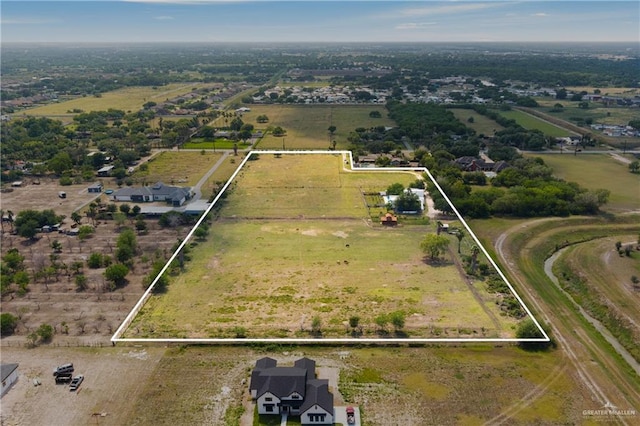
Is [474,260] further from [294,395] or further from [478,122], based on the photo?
[478,122]

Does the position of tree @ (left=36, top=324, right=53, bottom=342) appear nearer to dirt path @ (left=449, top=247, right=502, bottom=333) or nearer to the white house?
the white house

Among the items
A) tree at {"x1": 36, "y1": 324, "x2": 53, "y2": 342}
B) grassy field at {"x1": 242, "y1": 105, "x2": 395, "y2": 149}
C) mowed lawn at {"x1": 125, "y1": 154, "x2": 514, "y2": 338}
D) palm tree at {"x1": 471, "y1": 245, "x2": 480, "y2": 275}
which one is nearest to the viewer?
tree at {"x1": 36, "y1": 324, "x2": 53, "y2": 342}

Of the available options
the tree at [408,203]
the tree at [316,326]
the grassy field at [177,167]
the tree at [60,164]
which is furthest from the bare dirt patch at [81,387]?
the tree at [60,164]

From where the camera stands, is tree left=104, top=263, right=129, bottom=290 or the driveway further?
tree left=104, top=263, right=129, bottom=290

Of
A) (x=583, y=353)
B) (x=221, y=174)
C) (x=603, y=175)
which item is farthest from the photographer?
(x=603, y=175)

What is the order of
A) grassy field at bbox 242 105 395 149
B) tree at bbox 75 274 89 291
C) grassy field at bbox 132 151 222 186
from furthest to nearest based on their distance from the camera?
grassy field at bbox 242 105 395 149 → grassy field at bbox 132 151 222 186 → tree at bbox 75 274 89 291

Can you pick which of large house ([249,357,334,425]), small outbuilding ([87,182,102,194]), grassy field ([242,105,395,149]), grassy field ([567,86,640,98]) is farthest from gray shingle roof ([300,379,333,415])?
grassy field ([567,86,640,98])

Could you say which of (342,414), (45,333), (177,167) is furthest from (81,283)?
(177,167)

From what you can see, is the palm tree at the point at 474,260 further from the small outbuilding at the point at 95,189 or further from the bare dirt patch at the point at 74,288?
the small outbuilding at the point at 95,189
